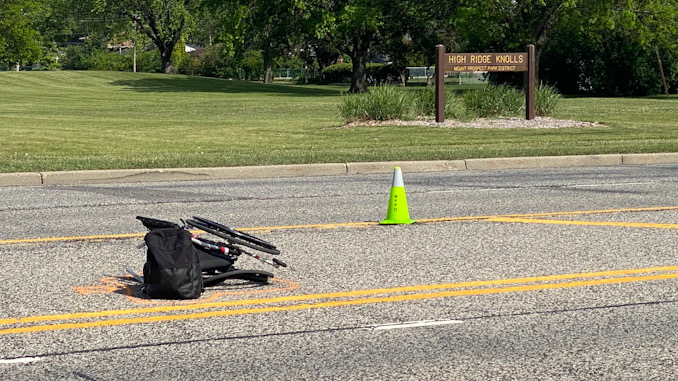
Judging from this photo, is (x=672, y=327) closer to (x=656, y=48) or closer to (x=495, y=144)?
(x=495, y=144)

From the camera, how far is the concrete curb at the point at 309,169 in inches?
608

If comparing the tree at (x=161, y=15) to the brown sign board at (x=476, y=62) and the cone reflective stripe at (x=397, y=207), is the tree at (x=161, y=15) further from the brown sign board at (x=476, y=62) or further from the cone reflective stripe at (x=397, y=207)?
the cone reflective stripe at (x=397, y=207)

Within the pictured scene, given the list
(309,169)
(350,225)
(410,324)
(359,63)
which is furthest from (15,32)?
(410,324)

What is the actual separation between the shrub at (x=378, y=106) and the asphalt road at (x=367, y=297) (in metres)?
13.1

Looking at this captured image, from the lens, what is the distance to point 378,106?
83.8ft

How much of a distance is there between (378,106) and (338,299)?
18694mm

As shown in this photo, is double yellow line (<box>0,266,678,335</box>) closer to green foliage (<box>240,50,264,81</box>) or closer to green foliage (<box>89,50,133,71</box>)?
green foliage (<box>240,50,264,81</box>)

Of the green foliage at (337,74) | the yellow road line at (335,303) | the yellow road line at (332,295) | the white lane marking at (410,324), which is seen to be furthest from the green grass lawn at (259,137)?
the green foliage at (337,74)

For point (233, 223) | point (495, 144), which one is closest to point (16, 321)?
point (233, 223)

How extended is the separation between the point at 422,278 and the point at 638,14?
40556 millimetres

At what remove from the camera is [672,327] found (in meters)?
6.27

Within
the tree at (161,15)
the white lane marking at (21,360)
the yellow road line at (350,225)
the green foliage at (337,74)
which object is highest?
the tree at (161,15)

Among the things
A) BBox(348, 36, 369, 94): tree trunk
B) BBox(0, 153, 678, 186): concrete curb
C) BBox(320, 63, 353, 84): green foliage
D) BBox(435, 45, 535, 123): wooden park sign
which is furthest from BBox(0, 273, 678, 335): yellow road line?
BBox(320, 63, 353, 84): green foliage

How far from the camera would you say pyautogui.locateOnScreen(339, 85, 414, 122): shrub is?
2548cm
